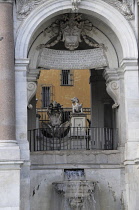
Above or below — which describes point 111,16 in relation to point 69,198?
above

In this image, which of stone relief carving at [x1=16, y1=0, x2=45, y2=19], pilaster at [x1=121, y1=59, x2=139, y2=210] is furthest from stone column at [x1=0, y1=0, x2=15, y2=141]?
pilaster at [x1=121, y1=59, x2=139, y2=210]

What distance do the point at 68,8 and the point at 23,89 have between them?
3.14 metres

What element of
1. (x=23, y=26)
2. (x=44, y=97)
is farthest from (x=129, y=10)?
(x=44, y=97)

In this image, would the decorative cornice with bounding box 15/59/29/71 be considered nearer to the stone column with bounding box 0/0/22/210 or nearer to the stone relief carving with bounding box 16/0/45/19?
the stone column with bounding box 0/0/22/210

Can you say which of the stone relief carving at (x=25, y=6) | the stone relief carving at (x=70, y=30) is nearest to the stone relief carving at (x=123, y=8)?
the stone relief carving at (x=70, y=30)

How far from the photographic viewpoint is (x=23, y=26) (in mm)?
19891

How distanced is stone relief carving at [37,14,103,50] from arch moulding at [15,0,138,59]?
113cm

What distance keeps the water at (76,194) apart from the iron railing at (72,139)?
2596 mm

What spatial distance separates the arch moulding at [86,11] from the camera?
19.9m

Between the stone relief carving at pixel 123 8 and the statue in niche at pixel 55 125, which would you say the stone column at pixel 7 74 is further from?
the statue in niche at pixel 55 125

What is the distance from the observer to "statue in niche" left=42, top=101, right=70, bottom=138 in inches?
942

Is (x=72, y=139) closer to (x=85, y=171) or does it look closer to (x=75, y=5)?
(x=85, y=171)

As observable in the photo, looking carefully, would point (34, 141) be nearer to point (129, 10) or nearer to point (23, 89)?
point (23, 89)

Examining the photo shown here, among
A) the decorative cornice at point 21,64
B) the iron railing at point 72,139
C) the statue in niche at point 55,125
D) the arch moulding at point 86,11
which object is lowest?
the iron railing at point 72,139
